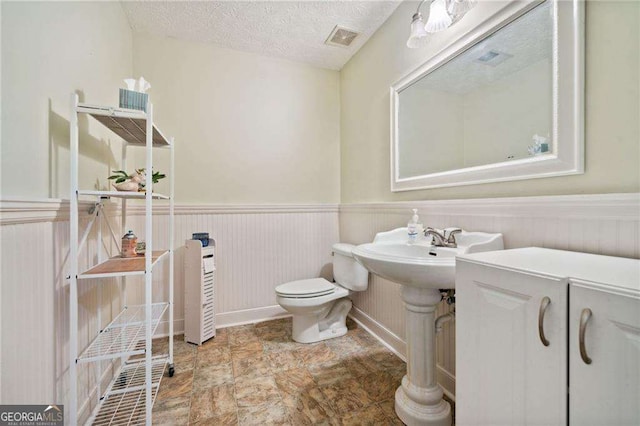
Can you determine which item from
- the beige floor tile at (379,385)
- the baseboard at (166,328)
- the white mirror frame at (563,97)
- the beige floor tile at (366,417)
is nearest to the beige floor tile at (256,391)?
the beige floor tile at (366,417)

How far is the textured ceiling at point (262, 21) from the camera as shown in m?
1.86

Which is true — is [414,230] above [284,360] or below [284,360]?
above

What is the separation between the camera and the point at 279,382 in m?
1.59

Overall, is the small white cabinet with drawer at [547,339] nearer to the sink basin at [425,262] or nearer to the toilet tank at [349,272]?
the sink basin at [425,262]

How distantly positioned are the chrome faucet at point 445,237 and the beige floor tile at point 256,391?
3.96 feet

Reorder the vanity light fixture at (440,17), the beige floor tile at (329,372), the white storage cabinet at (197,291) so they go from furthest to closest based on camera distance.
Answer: the white storage cabinet at (197,291) < the beige floor tile at (329,372) < the vanity light fixture at (440,17)

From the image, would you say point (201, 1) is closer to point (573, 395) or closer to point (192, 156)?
point (192, 156)

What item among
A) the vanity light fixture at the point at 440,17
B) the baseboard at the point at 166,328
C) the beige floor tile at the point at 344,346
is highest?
the vanity light fixture at the point at 440,17

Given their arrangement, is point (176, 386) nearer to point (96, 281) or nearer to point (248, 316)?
point (96, 281)

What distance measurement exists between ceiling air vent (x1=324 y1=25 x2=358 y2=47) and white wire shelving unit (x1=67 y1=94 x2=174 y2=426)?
5.03 ft

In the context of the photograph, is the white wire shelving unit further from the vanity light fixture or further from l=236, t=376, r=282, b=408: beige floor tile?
the vanity light fixture

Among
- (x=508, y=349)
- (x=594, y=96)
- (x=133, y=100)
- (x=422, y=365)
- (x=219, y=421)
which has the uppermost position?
(x=133, y=100)

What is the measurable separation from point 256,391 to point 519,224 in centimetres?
161

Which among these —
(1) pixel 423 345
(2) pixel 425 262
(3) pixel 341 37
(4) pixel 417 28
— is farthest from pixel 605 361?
(3) pixel 341 37
